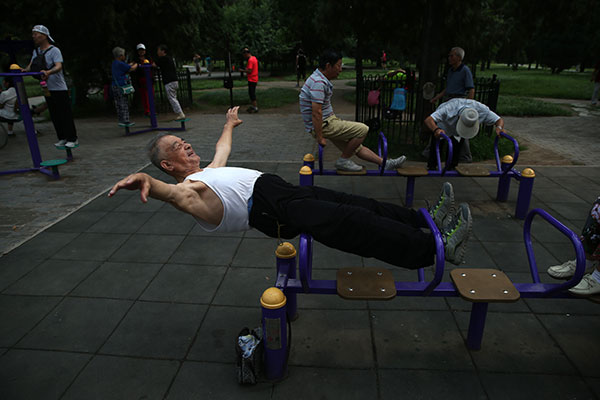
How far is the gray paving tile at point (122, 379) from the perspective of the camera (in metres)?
2.31

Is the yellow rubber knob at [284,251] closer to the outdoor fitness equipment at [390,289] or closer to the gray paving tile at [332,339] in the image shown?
the outdoor fitness equipment at [390,289]

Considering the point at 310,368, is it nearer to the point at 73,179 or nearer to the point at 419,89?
the point at 73,179

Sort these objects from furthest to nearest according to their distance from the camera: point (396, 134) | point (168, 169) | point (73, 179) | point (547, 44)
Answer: point (547, 44)
point (396, 134)
point (73, 179)
point (168, 169)

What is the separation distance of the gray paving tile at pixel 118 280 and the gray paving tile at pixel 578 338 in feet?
10.4

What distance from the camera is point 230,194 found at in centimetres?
242

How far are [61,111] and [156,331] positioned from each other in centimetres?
608

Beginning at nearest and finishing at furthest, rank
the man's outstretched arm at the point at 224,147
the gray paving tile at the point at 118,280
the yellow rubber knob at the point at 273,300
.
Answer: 1. the yellow rubber knob at the point at 273,300
2. the man's outstretched arm at the point at 224,147
3. the gray paving tile at the point at 118,280

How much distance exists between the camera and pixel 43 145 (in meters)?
8.90

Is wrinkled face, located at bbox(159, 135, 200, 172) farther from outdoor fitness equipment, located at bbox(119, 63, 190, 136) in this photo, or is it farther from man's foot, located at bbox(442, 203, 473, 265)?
outdoor fitness equipment, located at bbox(119, 63, 190, 136)

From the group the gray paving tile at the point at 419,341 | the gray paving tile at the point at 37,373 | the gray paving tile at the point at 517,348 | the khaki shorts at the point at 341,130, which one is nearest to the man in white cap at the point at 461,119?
the khaki shorts at the point at 341,130

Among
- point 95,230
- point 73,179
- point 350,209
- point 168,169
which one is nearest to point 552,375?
point 350,209

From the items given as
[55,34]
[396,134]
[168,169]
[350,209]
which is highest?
[55,34]

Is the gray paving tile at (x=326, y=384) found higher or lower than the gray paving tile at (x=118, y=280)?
higher

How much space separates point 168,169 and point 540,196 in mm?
4961
